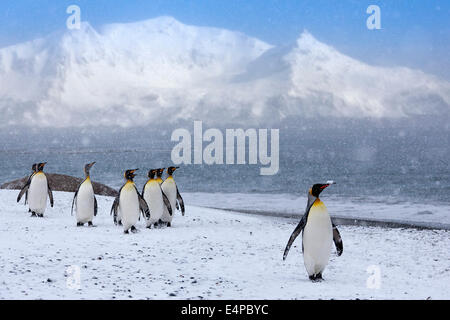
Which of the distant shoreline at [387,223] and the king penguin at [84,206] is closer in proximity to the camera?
the king penguin at [84,206]

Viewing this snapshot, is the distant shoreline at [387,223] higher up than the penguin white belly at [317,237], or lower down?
lower down

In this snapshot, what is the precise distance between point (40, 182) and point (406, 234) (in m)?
7.67

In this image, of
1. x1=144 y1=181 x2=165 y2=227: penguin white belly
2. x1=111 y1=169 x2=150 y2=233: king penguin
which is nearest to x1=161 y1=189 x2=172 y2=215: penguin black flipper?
x1=144 y1=181 x2=165 y2=227: penguin white belly

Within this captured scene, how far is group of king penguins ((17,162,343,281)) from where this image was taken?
6363mm

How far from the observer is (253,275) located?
660 centimetres

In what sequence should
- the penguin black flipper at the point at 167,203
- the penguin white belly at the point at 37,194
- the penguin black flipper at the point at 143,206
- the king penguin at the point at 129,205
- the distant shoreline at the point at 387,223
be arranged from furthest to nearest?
1. the distant shoreline at the point at 387,223
2. the penguin white belly at the point at 37,194
3. the penguin black flipper at the point at 167,203
4. the penguin black flipper at the point at 143,206
5. the king penguin at the point at 129,205

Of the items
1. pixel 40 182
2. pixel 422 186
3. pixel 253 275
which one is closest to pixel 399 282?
pixel 253 275

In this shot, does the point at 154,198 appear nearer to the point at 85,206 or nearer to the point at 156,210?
the point at 156,210

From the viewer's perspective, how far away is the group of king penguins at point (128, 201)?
382 inches

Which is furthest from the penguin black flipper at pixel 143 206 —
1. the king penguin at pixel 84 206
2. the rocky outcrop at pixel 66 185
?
the rocky outcrop at pixel 66 185

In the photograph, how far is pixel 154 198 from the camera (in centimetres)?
1039

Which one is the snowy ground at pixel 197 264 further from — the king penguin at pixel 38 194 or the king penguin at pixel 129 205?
the king penguin at pixel 38 194

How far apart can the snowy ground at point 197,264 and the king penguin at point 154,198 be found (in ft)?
1.22
